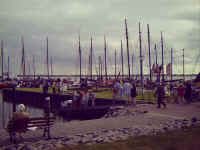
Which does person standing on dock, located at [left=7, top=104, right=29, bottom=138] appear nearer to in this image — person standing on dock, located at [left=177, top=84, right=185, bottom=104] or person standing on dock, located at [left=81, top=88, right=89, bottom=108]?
person standing on dock, located at [left=81, top=88, right=89, bottom=108]

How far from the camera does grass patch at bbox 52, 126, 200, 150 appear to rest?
24.1 feet

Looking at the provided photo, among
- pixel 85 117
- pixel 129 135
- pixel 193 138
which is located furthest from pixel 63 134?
pixel 85 117

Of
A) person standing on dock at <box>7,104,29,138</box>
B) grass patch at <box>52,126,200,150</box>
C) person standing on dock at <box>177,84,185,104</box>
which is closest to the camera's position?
grass patch at <box>52,126,200,150</box>

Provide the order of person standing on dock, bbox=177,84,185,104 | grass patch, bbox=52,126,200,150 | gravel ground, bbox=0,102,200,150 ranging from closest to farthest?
grass patch, bbox=52,126,200,150 < gravel ground, bbox=0,102,200,150 < person standing on dock, bbox=177,84,185,104

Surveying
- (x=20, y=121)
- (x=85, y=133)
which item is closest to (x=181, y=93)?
(x=85, y=133)

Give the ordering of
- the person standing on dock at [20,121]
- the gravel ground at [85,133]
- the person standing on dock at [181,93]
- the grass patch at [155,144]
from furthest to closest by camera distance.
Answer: the person standing on dock at [181,93]
the person standing on dock at [20,121]
the gravel ground at [85,133]
the grass patch at [155,144]

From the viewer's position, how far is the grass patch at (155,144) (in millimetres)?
7359

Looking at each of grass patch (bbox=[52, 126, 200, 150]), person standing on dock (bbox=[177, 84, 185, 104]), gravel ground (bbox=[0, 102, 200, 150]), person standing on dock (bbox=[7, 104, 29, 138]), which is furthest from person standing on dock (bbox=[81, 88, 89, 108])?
grass patch (bbox=[52, 126, 200, 150])

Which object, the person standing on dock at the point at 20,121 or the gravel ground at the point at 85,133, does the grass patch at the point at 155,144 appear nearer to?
the gravel ground at the point at 85,133

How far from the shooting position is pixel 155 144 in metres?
7.71

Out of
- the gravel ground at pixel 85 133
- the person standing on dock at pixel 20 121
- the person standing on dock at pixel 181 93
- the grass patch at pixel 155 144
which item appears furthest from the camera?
the person standing on dock at pixel 181 93

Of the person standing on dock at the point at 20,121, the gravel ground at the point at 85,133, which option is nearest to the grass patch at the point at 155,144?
the gravel ground at the point at 85,133

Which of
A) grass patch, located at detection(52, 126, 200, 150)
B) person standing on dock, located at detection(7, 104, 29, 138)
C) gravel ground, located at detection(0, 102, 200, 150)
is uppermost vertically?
person standing on dock, located at detection(7, 104, 29, 138)

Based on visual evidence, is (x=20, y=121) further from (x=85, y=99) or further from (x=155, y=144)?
(x=85, y=99)
